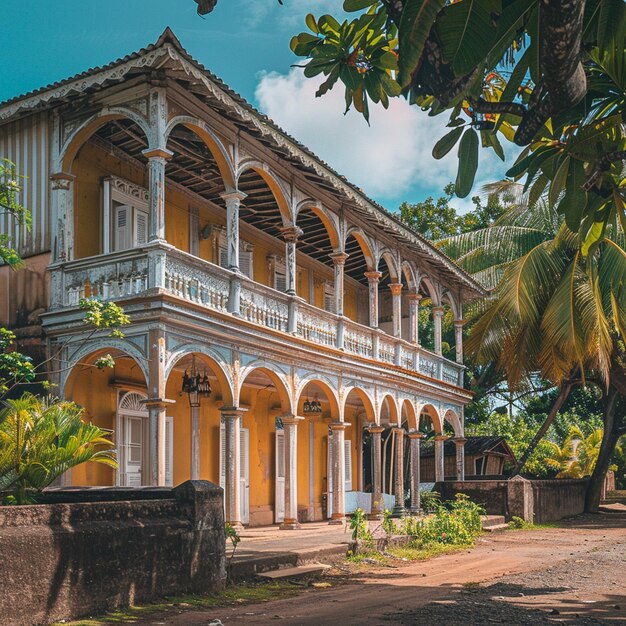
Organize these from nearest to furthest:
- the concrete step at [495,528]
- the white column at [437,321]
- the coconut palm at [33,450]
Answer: the coconut palm at [33,450], the concrete step at [495,528], the white column at [437,321]

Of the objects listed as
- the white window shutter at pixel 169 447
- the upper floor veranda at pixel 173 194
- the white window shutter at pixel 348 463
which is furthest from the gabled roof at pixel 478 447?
the white window shutter at pixel 169 447

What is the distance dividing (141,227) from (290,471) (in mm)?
4904

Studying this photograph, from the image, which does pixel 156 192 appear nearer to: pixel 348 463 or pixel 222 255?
pixel 222 255

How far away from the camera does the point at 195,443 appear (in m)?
15.1

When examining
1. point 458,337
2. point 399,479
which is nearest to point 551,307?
point 458,337

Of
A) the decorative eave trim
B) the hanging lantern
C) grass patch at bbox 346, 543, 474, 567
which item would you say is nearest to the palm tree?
grass patch at bbox 346, 543, 474, 567

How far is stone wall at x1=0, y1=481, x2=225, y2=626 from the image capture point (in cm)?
712

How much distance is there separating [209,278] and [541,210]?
594 inches

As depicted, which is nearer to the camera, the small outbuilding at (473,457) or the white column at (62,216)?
the white column at (62,216)

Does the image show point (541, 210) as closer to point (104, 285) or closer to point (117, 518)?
point (104, 285)

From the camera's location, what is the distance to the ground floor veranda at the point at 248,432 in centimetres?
1406

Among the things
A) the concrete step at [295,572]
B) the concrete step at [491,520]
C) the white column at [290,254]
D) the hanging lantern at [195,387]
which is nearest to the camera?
the concrete step at [295,572]

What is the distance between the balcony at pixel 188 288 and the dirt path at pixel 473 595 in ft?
15.3

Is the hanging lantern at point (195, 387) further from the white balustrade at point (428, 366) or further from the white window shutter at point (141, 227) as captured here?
the white balustrade at point (428, 366)
